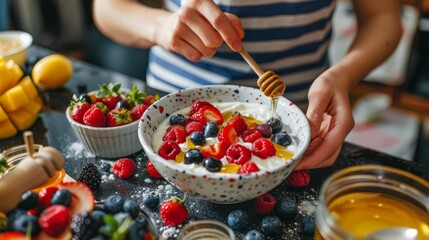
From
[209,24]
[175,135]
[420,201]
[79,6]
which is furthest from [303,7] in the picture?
[79,6]

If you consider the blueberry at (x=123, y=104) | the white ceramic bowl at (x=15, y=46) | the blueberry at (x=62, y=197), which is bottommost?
the white ceramic bowl at (x=15, y=46)

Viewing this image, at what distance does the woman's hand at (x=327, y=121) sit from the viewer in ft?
3.43

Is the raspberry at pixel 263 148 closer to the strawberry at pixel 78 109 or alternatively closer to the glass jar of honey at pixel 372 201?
the glass jar of honey at pixel 372 201

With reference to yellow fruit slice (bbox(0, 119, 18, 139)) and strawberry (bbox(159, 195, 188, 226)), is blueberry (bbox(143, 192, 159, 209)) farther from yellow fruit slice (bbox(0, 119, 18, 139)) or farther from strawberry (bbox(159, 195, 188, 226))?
yellow fruit slice (bbox(0, 119, 18, 139))

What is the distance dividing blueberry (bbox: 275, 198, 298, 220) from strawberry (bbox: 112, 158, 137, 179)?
0.36m

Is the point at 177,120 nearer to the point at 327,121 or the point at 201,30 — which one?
the point at 201,30

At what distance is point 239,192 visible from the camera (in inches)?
35.9

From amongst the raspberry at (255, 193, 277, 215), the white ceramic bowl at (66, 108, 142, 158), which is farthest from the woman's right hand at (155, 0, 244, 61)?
the raspberry at (255, 193, 277, 215)

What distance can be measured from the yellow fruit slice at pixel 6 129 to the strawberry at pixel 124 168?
0.35 m

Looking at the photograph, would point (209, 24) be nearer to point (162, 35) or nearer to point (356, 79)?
point (162, 35)

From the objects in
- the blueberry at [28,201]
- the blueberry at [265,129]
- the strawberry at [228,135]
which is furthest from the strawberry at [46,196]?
the blueberry at [265,129]

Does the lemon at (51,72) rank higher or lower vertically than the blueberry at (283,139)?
lower

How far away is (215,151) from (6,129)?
0.63m

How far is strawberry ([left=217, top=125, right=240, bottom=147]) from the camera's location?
39.9 inches
